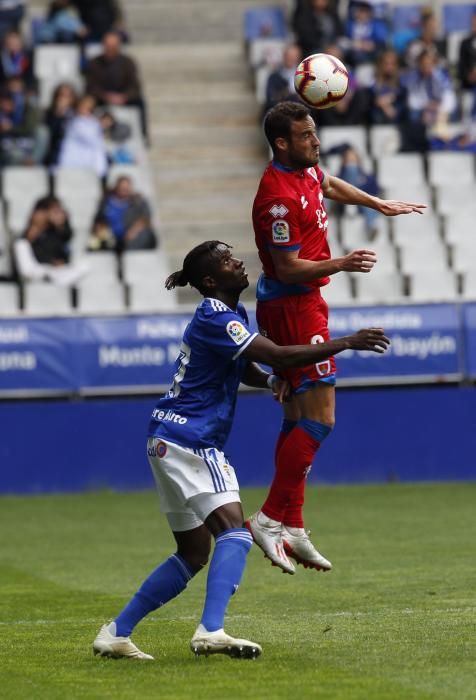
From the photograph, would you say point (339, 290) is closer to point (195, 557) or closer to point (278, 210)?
point (278, 210)

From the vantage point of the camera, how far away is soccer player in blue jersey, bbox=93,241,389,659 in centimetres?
746

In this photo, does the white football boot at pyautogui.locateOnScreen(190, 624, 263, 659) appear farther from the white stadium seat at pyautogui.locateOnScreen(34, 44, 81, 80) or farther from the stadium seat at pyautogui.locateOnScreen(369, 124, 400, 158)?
the white stadium seat at pyautogui.locateOnScreen(34, 44, 81, 80)

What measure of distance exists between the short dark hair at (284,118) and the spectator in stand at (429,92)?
14548 mm

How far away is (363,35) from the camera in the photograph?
23766 millimetres

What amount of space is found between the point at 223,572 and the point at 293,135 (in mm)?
2442

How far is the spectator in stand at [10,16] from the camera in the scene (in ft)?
76.3

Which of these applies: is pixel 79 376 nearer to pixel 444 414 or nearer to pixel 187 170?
pixel 444 414

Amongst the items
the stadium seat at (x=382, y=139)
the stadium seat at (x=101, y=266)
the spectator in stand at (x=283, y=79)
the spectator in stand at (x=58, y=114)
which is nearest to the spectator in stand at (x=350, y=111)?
the stadium seat at (x=382, y=139)

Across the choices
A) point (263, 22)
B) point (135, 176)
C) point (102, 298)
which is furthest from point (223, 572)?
point (263, 22)

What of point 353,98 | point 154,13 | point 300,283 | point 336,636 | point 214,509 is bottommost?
point 336,636

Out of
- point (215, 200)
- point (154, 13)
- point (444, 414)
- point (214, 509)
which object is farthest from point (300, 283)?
point (154, 13)

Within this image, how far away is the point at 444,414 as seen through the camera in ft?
60.5

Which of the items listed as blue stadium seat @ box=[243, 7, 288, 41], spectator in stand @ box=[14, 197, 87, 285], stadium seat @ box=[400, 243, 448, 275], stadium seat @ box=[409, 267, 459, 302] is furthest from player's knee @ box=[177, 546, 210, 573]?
blue stadium seat @ box=[243, 7, 288, 41]

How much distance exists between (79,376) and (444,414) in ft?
13.6
